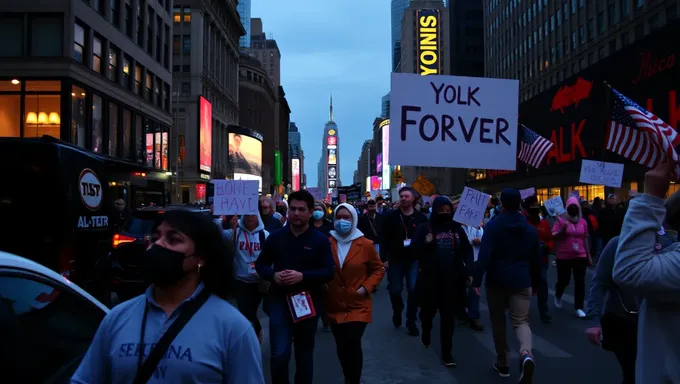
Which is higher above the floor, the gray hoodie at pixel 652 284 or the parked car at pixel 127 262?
the gray hoodie at pixel 652 284

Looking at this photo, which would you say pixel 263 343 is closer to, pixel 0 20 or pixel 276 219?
pixel 276 219

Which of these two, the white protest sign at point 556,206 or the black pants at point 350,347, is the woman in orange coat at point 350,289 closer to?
the black pants at point 350,347

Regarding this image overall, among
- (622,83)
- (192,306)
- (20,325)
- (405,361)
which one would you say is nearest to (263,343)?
(405,361)

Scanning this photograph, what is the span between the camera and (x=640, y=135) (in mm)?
7891

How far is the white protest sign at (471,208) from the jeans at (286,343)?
3.70 meters

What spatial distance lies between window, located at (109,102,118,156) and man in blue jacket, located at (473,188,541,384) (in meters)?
28.9

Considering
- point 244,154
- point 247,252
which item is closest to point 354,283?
point 247,252

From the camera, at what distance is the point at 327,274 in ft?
15.6

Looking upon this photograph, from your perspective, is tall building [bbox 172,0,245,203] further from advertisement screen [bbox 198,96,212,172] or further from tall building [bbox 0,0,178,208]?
tall building [bbox 0,0,178,208]

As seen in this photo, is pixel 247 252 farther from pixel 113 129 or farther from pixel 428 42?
pixel 428 42

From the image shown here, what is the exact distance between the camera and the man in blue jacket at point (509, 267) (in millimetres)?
5758

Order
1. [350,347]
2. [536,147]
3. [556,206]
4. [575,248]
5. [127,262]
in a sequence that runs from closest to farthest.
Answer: [350,347], [575,248], [127,262], [556,206], [536,147]

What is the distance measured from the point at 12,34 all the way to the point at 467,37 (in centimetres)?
8072

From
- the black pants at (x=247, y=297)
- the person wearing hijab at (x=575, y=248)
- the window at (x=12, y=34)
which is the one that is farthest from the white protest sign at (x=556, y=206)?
the window at (x=12, y=34)
